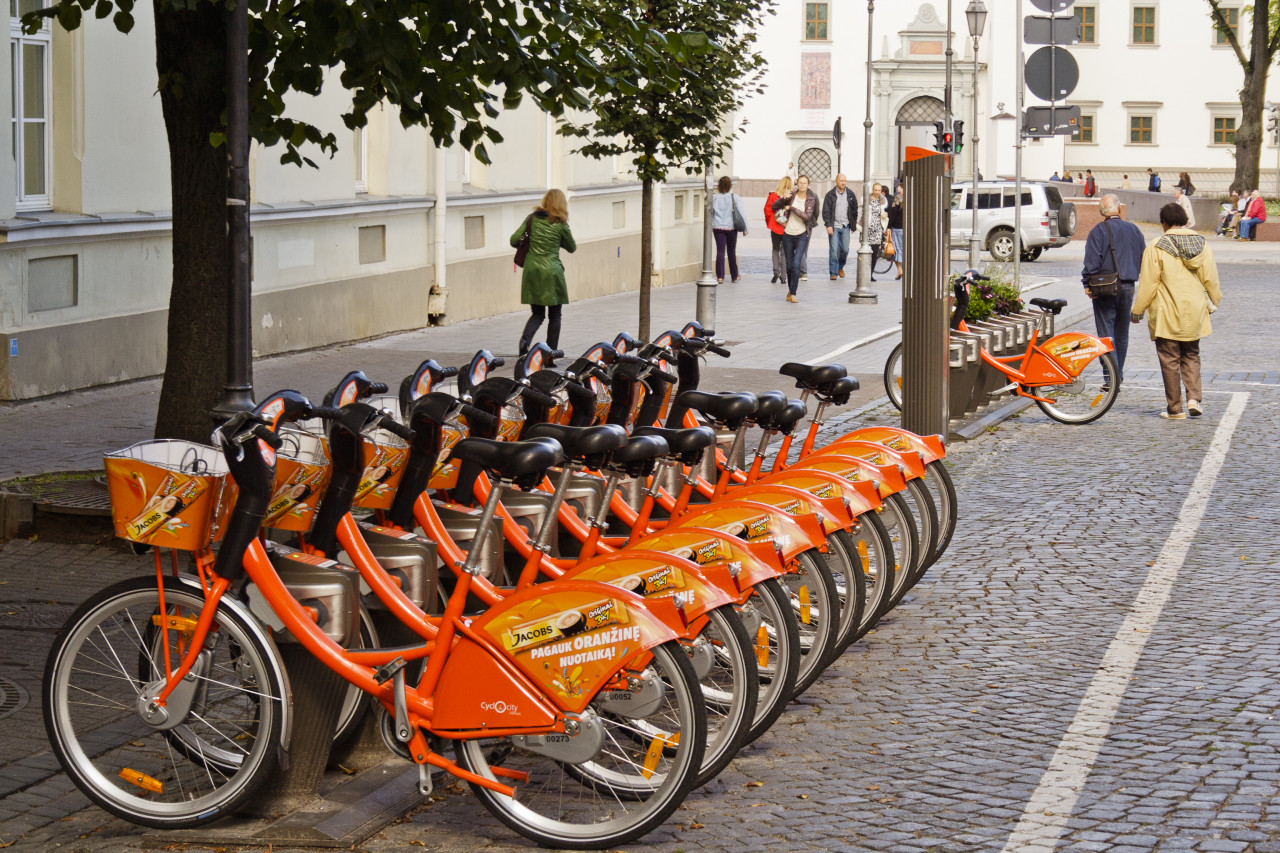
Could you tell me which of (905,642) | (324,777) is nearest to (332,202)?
(905,642)

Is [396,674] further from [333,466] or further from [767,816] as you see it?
[767,816]

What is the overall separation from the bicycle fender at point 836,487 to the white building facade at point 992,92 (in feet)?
177

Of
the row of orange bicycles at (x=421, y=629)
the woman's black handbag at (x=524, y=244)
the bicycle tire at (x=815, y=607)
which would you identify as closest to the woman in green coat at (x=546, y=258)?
the woman's black handbag at (x=524, y=244)

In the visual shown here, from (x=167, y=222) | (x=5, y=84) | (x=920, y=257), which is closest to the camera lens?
(x=920, y=257)

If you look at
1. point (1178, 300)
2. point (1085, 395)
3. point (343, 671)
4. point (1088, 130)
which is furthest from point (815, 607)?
point (1088, 130)

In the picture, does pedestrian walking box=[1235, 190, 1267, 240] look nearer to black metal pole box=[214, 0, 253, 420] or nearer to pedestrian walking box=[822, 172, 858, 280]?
pedestrian walking box=[822, 172, 858, 280]

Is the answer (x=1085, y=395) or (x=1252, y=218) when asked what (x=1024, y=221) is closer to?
(x=1252, y=218)

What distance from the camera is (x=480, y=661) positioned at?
4527 mm

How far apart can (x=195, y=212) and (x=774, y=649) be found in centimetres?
472

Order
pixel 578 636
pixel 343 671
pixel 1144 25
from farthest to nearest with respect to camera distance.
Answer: pixel 1144 25
pixel 343 671
pixel 578 636

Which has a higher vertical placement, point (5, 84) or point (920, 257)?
point (5, 84)

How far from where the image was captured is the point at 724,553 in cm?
519

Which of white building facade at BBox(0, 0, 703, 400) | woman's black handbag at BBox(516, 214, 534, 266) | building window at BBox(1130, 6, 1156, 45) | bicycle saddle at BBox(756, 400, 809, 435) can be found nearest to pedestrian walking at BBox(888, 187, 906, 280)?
white building facade at BBox(0, 0, 703, 400)

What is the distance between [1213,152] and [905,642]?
66.6 metres
